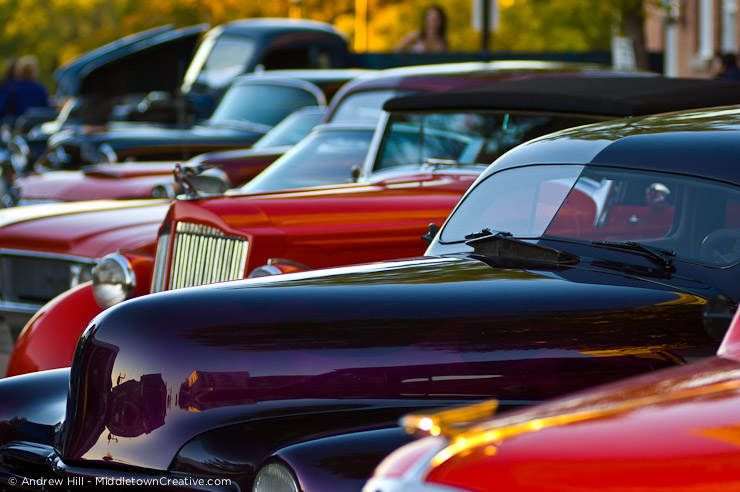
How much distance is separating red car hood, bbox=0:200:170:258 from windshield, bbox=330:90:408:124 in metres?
1.93

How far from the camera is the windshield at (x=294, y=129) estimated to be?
412 inches

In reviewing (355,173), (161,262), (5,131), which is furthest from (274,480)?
(5,131)

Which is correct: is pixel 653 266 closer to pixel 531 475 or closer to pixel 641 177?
pixel 641 177

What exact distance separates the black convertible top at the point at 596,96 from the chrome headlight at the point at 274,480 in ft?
11.0

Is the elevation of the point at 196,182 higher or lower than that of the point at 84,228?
higher

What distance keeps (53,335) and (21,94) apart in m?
12.9

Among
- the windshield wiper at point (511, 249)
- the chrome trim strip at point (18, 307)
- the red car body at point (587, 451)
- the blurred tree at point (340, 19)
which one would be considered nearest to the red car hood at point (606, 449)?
the red car body at point (587, 451)

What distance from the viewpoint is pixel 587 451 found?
6.12 feet

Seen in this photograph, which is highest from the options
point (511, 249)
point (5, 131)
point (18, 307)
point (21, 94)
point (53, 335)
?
point (511, 249)

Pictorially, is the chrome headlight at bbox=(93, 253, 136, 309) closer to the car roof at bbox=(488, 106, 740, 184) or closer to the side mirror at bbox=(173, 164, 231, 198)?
the side mirror at bbox=(173, 164, 231, 198)

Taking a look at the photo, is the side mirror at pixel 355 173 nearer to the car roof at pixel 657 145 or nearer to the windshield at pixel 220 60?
the car roof at pixel 657 145

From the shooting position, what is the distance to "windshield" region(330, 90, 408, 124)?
354 inches

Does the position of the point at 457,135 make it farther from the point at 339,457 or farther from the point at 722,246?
the point at 339,457

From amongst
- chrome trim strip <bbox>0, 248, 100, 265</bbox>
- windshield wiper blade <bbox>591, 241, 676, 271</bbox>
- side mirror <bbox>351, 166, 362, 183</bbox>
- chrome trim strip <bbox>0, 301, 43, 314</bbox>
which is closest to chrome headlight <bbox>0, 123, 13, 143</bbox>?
chrome trim strip <bbox>0, 248, 100, 265</bbox>
